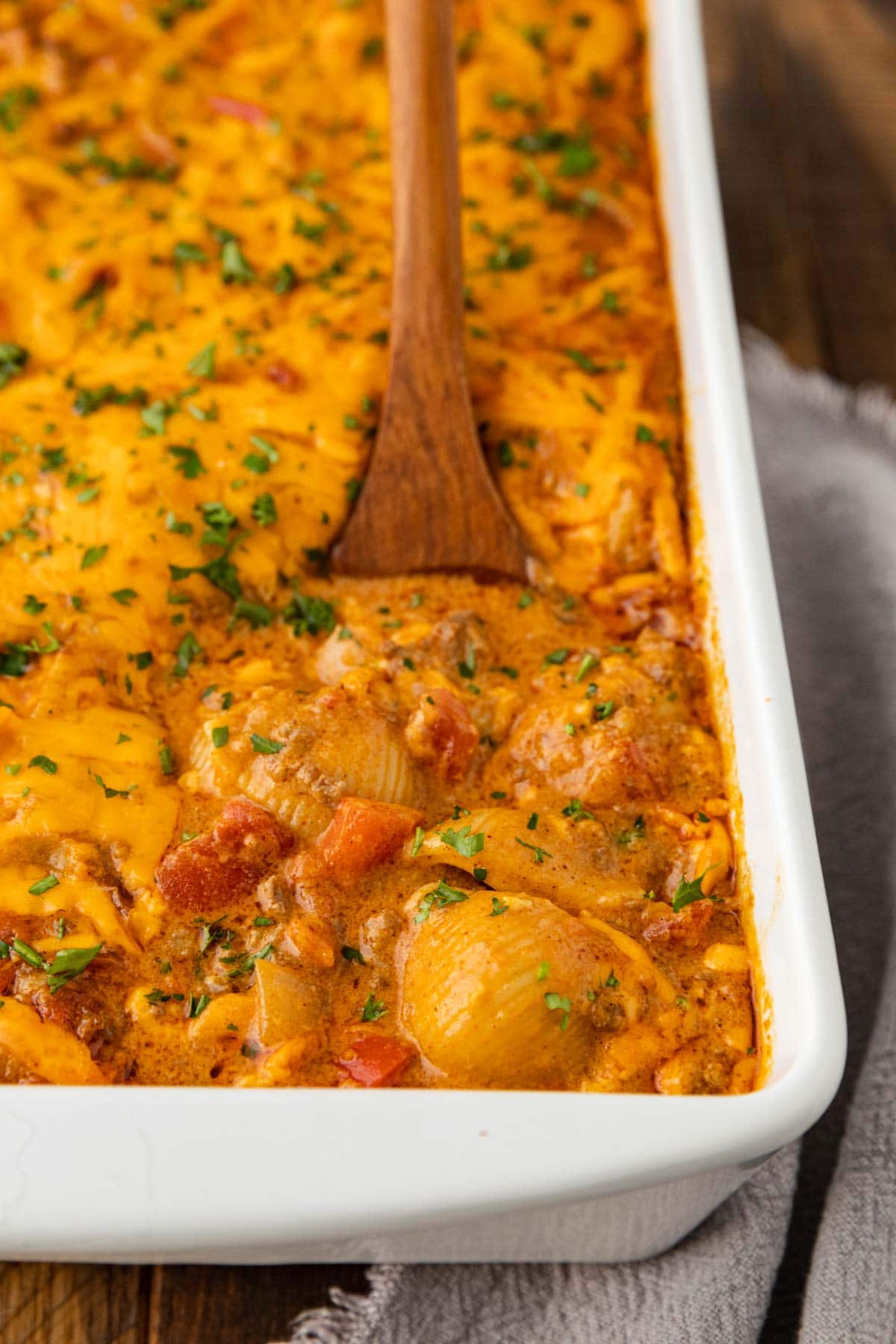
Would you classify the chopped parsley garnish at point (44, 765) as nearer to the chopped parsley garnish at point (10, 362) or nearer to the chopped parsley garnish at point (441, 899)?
the chopped parsley garnish at point (441, 899)

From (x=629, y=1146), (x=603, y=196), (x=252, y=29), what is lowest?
(x=629, y=1146)

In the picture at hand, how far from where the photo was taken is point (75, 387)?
2.67 metres

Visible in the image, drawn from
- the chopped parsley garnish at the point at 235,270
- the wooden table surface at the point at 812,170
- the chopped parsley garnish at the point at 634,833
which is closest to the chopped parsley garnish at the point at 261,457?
the chopped parsley garnish at the point at 235,270

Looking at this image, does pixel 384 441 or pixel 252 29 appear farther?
pixel 252 29

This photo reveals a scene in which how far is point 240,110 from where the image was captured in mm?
3154

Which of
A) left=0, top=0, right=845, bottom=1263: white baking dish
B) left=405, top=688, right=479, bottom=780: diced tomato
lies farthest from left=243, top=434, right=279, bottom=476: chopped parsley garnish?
left=0, top=0, right=845, bottom=1263: white baking dish

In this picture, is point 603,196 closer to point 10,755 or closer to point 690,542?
point 690,542

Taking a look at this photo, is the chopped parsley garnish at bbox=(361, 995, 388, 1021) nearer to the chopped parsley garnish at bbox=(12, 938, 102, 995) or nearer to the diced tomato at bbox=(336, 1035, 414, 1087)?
the diced tomato at bbox=(336, 1035, 414, 1087)

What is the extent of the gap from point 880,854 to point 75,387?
1876mm

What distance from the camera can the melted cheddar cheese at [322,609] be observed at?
1.97 meters

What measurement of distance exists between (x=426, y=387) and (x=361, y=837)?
95 centimetres

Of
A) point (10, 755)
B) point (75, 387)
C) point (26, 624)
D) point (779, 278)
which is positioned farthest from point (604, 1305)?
point (779, 278)

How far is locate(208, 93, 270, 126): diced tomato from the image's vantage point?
3.14 m

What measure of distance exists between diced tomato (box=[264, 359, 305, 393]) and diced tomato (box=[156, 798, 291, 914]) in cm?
94
